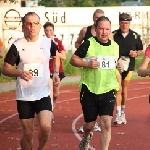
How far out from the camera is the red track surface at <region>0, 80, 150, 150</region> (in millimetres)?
12875

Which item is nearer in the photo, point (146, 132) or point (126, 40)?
point (146, 132)

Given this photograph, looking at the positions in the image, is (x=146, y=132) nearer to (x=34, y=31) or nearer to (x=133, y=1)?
(x=34, y=31)

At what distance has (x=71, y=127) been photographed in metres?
15.4

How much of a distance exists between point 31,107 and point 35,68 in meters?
0.54

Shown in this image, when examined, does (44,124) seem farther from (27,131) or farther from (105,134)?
(105,134)

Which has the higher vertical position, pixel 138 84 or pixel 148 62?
pixel 148 62

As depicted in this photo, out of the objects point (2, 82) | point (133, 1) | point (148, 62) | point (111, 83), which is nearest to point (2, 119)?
point (111, 83)

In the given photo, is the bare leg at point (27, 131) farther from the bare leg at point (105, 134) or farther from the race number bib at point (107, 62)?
the race number bib at point (107, 62)

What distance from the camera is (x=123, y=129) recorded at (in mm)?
14984

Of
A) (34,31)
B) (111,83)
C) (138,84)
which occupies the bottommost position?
(138,84)

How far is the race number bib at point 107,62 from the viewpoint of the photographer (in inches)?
428

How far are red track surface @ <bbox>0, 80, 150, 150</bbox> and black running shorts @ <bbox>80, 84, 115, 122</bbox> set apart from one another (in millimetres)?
1479

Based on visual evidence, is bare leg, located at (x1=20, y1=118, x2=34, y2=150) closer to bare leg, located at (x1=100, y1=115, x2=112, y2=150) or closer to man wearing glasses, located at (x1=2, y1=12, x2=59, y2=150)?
man wearing glasses, located at (x1=2, y1=12, x2=59, y2=150)

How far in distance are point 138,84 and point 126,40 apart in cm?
1434
